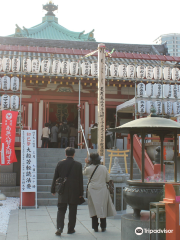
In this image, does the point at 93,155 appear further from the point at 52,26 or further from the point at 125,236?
the point at 52,26

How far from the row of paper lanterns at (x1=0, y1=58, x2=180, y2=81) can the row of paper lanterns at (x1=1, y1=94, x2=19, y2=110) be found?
1.38 meters

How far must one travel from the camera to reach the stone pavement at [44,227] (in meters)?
6.21

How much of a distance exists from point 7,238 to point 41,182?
15.2 ft

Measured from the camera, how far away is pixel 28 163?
9.77 metres

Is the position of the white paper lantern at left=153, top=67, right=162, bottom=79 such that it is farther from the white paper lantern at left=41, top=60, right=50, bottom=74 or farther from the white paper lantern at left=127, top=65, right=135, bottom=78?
the white paper lantern at left=41, top=60, right=50, bottom=74

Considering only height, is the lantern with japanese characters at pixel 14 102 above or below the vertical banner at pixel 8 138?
above

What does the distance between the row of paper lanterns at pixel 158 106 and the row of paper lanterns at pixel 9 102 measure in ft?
18.7

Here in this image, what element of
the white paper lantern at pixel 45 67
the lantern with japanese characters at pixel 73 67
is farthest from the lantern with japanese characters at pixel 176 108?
the white paper lantern at pixel 45 67

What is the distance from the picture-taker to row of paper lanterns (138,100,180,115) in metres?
14.8

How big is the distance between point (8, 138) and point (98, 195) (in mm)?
6059

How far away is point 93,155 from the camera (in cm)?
666

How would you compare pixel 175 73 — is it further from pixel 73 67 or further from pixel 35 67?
pixel 35 67

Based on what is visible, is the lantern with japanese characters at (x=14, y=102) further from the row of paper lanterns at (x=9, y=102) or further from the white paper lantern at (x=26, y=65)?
the white paper lantern at (x=26, y=65)

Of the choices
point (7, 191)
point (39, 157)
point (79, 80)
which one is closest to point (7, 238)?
point (7, 191)
